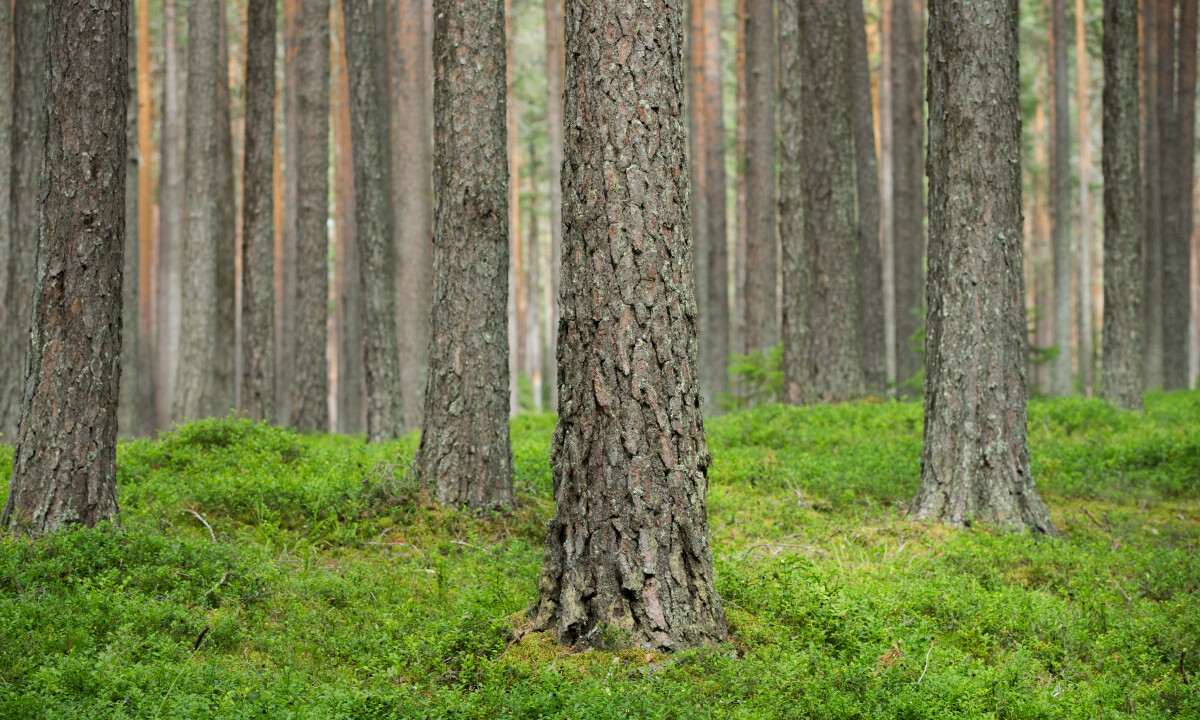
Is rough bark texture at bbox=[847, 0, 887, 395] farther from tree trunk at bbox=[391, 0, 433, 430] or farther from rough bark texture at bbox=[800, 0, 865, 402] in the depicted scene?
tree trunk at bbox=[391, 0, 433, 430]

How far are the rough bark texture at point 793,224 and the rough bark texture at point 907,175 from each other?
5222 millimetres

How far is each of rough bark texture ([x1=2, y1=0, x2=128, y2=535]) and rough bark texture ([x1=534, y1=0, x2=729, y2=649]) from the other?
348 cm

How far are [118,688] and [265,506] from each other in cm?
292

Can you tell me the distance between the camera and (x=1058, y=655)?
4965 mm

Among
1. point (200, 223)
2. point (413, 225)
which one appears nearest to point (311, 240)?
point (413, 225)

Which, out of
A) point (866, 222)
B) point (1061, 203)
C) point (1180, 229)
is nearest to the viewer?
point (866, 222)

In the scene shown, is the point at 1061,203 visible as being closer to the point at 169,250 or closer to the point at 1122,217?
the point at 1122,217

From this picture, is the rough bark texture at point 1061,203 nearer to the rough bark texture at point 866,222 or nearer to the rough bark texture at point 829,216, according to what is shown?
the rough bark texture at point 866,222

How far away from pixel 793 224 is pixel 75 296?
977 centimetres

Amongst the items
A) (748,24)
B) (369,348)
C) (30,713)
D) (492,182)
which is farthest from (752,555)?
(748,24)

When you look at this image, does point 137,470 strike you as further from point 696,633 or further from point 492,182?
point 696,633

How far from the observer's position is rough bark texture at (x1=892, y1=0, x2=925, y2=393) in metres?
17.5

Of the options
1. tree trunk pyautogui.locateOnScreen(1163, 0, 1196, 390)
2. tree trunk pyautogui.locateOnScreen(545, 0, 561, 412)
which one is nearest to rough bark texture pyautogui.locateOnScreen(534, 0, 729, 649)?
tree trunk pyautogui.locateOnScreen(545, 0, 561, 412)

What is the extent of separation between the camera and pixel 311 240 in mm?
13609
